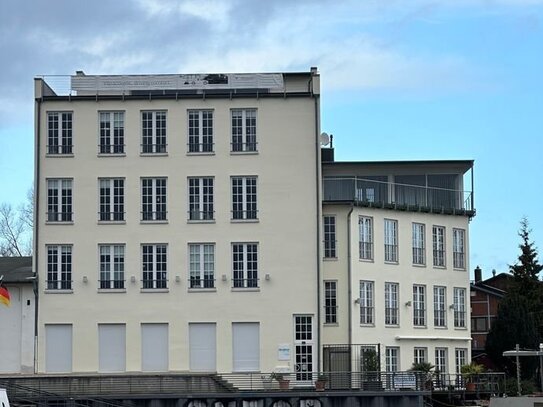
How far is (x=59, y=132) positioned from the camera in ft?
198

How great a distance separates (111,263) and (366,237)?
41.9 feet

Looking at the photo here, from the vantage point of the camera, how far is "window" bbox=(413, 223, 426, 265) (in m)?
64.3

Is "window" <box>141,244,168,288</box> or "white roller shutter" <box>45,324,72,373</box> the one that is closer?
"white roller shutter" <box>45,324,72,373</box>

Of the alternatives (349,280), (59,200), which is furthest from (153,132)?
(349,280)

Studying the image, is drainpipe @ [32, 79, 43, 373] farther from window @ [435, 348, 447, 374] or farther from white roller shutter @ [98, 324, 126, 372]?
window @ [435, 348, 447, 374]

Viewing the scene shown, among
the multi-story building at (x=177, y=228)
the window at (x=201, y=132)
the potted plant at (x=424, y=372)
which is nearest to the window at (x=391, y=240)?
the multi-story building at (x=177, y=228)

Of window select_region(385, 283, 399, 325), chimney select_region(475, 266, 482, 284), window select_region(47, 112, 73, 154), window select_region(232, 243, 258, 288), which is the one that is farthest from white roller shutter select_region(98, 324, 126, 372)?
chimney select_region(475, 266, 482, 284)

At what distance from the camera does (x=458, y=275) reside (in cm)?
6588

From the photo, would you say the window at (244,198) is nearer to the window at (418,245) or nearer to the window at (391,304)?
the window at (391,304)

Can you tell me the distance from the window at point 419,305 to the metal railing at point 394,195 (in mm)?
4176

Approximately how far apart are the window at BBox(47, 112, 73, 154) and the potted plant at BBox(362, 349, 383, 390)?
1745cm

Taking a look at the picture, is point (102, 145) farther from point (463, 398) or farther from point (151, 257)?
point (463, 398)

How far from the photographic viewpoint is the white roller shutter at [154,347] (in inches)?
2312

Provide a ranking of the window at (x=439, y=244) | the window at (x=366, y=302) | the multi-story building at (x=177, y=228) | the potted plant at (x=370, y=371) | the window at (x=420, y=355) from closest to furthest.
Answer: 1. the potted plant at (x=370, y=371)
2. the multi-story building at (x=177, y=228)
3. the window at (x=366, y=302)
4. the window at (x=420, y=355)
5. the window at (x=439, y=244)
